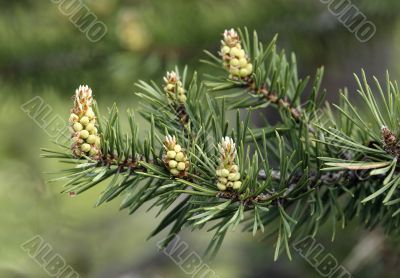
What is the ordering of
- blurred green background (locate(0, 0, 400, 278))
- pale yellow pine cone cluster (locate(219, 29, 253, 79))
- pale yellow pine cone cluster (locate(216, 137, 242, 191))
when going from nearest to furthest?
1. pale yellow pine cone cluster (locate(216, 137, 242, 191))
2. pale yellow pine cone cluster (locate(219, 29, 253, 79))
3. blurred green background (locate(0, 0, 400, 278))

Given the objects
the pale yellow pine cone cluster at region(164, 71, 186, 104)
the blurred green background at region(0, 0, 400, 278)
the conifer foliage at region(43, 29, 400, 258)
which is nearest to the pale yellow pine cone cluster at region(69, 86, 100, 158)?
the conifer foliage at region(43, 29, 400, 258)

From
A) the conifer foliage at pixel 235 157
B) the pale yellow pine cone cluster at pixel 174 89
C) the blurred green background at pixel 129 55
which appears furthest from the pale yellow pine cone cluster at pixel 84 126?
the blurred green background at pixel 129 55

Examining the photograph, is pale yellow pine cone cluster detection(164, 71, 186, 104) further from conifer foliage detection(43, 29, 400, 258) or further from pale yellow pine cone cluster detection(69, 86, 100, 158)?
pale yellow pine cone cluster detection(69, 86, 100, 158)

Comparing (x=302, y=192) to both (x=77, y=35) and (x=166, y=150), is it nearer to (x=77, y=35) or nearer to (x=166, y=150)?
(x=166, y=150)

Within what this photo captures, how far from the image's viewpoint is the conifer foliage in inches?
19.8

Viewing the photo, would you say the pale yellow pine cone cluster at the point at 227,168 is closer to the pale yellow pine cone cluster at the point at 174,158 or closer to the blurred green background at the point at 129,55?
the pale yellow pine cone cluster at the point at 174,158

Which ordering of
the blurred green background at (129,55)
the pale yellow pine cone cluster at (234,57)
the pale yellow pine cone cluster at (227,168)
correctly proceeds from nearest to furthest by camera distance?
the pale yellow pine cone cluster at (227,168)
the pale yellow pine cone cluster at (234,57)
the blurred green background at (129,55)

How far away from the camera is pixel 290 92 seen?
66cm

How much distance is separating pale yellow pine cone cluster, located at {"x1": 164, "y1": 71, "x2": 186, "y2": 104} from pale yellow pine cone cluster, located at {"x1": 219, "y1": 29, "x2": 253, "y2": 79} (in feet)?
0.19

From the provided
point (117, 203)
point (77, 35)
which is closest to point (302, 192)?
point (77, 35)

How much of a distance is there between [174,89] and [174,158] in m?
0.10

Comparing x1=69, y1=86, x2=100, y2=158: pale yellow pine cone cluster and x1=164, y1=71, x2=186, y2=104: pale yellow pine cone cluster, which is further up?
x1=164, y1=71, x2=186, y2=104: pale yellow pine cone cluster

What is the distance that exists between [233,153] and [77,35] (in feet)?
3.14

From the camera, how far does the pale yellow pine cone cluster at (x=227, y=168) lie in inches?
19.2
